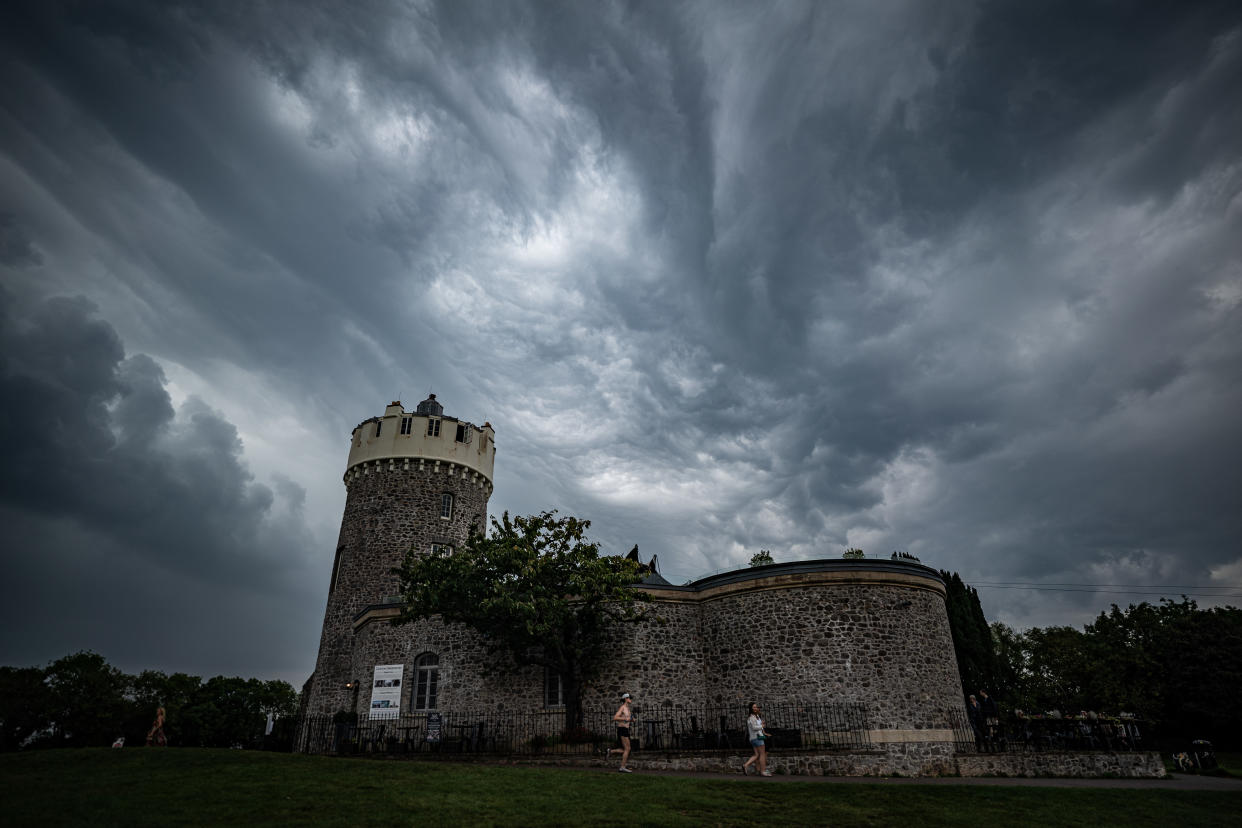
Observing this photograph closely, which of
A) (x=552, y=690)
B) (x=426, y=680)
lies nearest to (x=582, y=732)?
(x=552, y=690)

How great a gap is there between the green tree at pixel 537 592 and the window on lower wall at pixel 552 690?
1038 millimetres

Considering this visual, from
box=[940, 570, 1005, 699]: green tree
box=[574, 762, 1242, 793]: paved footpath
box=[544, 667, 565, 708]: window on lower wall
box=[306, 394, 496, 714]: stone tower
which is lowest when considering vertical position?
box=[574, 762, 1242, 793]: paved footpath

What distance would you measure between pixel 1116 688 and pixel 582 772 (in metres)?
40.9

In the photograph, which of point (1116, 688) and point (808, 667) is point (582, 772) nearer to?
point (808, 667)

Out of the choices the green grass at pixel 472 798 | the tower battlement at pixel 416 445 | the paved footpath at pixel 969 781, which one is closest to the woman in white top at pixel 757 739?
the paved footpath at pixel 969 781

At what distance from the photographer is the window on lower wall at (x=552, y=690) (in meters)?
22.1

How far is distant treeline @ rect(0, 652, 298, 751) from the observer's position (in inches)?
1609

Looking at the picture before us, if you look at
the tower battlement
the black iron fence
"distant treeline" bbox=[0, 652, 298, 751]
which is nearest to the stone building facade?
the black iron fence

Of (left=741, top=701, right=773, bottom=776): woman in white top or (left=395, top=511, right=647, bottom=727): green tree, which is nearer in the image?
(left=741, top=701, right=773, bottom=776): woman in white top

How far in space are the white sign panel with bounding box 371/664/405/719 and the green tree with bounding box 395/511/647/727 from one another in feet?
12.5

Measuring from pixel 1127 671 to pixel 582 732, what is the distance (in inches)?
1586

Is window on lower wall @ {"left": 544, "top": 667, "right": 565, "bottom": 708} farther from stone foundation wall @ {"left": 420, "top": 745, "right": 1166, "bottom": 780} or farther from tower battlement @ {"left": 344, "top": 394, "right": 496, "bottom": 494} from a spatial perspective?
tower battlement @ {"left": 344, "top": 394, "right": 496, "bottom": 494}

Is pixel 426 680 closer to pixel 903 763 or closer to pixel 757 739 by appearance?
pixel 757 739

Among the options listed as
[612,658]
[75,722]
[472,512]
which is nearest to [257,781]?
[612,658]
